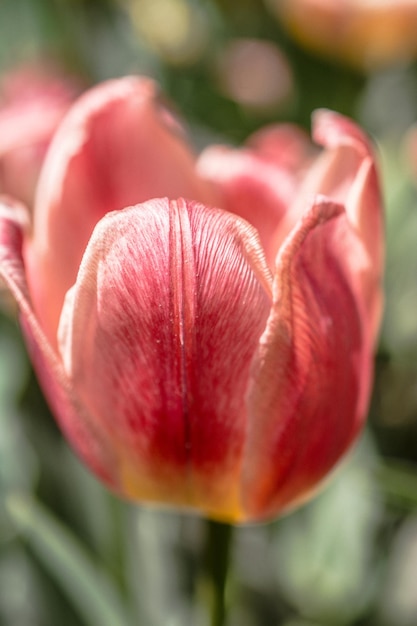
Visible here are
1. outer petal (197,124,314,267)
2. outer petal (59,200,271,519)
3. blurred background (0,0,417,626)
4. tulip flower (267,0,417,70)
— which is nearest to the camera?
outer petal (59,200,271,519)

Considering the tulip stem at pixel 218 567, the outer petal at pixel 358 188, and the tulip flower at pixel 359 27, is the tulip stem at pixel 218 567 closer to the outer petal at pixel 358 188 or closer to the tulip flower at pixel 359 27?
the outer petal at pixel 358 188

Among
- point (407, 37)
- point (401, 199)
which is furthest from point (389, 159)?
point (407, 37)

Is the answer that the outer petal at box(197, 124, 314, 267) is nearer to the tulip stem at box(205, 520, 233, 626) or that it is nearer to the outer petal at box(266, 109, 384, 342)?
the outer petal at box(266, 109, 384, 342)

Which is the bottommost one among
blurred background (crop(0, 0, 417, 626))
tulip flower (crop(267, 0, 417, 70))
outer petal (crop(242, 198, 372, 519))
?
blurred background (crop(0, 0, 417, 626))

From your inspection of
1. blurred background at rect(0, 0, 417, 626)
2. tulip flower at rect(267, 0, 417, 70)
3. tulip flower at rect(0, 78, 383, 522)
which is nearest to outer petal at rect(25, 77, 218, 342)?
tulip flower at rect(0, 78, 383, 522)

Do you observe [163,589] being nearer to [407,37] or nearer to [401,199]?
[401,199]

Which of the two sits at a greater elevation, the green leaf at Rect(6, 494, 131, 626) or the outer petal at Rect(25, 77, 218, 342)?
the outer petal at Rect(25, 77, 218, 342)

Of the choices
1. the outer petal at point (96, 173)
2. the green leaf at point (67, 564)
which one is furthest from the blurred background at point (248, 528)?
the outer petal at point (96, 173)

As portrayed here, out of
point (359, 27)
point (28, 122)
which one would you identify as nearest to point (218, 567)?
point (28, 122)
